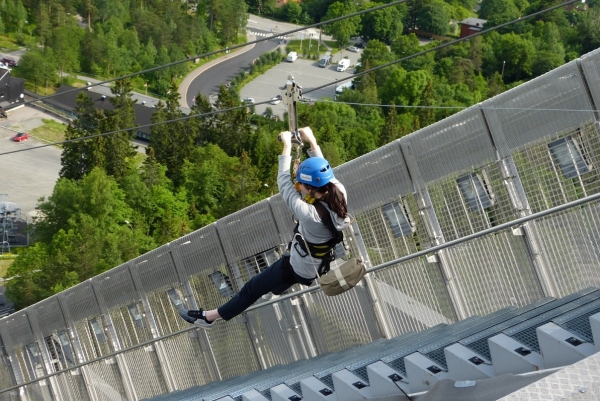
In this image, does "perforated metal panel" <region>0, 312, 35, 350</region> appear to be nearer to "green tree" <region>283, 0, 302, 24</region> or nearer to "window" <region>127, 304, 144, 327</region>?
"window" <region>127, 304, 144, 327</region>

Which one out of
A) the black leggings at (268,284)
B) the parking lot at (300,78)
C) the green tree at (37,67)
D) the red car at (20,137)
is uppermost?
the green tree at (37,67)

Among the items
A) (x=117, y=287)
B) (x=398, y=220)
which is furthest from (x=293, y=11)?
(x=398, y=220)

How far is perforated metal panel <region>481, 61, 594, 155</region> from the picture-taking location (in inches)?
447

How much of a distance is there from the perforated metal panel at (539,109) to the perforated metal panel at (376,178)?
1360 millimetres

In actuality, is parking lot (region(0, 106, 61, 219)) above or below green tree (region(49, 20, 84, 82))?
below

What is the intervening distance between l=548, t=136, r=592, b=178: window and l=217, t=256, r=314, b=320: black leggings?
3174 mm

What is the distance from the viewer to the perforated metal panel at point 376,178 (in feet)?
41.5

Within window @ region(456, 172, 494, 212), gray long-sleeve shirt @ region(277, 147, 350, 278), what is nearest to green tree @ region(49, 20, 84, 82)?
window @ region(456, 172, 494, 212)

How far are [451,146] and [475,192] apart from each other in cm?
65

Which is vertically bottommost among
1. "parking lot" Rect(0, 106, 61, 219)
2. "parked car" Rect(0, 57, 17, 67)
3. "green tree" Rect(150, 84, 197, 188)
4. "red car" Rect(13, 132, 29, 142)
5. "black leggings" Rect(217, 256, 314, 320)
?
"black leggings" Rect(217, 256, 314, 320)

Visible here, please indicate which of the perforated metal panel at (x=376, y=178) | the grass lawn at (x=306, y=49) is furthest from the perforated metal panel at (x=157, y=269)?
the grass lawn at (x=306, y=49)

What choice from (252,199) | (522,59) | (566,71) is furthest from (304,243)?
(522,59)

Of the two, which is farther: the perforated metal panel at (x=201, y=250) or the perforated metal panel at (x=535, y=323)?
the perforated metal panel at (x=201, y=250)

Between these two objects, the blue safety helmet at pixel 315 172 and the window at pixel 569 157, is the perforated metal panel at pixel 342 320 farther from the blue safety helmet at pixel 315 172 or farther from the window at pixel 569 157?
the blue safety helmet at pixel 315 172
